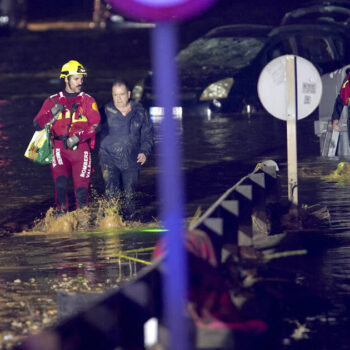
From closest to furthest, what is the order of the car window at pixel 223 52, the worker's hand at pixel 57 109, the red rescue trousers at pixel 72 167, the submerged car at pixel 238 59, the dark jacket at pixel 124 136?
the worker's hand at pixel 57 109 < the red rescue trousers at pixel 72 167 < the dark jacket at pixel 124 136 < the submerged car at pixel 238 59 < the car window at pixel 223 52

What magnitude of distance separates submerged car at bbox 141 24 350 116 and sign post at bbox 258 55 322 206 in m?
12.5

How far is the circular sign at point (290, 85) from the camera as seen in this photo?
13172 millimetres

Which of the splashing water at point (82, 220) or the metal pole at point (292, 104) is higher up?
the metal pole at point (292, 104)

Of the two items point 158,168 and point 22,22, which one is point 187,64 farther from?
point 22,22

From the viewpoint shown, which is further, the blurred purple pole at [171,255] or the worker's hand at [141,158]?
the worker's hand at [141,158]

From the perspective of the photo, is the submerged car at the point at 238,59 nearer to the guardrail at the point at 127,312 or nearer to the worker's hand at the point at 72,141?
the worker's hand at the point at 72,141

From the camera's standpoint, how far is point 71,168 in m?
14.3

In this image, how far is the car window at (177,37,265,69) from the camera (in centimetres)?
2894

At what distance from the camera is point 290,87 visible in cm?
1317

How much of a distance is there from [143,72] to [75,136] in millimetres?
29288

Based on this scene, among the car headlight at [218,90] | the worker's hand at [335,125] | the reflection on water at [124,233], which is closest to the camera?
the reflection on water at [124,233]

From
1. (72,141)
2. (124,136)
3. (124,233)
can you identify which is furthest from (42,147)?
(124,233)

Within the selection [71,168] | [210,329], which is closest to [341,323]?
[210,329]

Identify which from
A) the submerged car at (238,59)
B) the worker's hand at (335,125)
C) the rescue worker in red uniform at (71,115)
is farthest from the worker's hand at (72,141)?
the submerged car at (238,59)
